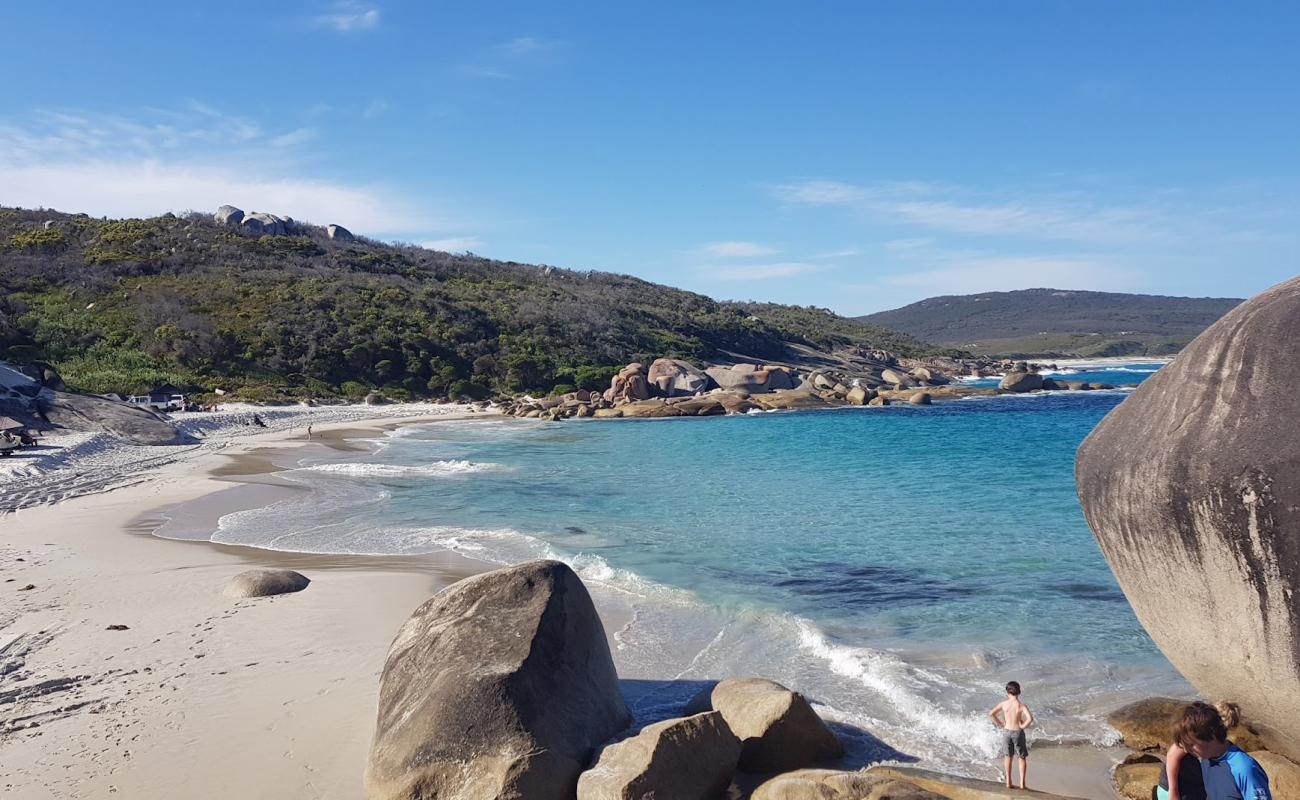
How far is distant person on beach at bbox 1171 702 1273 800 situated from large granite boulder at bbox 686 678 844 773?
8.56 ft

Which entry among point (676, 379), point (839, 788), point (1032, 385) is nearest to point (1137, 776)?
point (839, 788)

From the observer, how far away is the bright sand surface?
20.2 ft

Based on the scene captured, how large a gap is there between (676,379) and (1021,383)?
26.1m

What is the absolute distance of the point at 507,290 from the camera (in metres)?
75.7

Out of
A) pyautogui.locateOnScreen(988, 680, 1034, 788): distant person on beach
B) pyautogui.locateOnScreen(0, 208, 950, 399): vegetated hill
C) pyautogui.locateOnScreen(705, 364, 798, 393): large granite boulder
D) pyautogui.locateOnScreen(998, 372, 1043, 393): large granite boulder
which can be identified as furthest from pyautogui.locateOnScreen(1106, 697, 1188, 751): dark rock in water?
pyautogui.locateOnScreen(998, 372, 1043, 393): large granite boulder

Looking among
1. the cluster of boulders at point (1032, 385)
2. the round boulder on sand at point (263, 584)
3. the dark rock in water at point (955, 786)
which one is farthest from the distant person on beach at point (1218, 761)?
the cluster of boulders at point (1032, 385)

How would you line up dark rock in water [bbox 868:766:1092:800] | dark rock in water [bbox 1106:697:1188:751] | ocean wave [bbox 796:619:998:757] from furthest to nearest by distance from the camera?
1. ocean wave [bbox 796:619:998:757]
2. dark rock in water [bbox 1106:697:1188:751]
3. dark rock in water [bbox 868:766:1092:800]

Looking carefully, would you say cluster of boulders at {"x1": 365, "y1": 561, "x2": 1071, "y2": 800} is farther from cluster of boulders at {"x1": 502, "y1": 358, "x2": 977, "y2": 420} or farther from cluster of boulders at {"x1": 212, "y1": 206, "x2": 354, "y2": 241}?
cluster of boulders at {"x1": 212, "y1": 206, "x2": 354, "y2": 241}

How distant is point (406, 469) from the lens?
2392cm

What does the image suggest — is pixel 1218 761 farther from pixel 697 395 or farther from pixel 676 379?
pixel 676 379

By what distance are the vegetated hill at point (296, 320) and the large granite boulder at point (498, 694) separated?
40343 millimetres

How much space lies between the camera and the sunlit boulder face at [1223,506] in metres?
4.87

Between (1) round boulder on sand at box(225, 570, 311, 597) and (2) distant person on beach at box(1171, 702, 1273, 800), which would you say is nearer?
(2) distant person on beach at box(1171, 702, 1273, 800)

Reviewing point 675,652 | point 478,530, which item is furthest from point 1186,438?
point 478,530
